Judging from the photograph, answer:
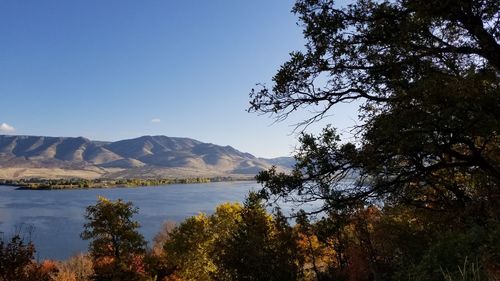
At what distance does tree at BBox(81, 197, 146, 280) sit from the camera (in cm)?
3809

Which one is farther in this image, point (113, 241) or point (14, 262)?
point (113, 241)

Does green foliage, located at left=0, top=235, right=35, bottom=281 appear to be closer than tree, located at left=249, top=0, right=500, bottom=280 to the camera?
No

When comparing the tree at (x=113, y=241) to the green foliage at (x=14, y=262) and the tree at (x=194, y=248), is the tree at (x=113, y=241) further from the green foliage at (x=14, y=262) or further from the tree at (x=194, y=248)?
the tree at (x=194, y=248)

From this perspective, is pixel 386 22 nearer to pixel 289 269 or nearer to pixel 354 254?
pixel 289 269

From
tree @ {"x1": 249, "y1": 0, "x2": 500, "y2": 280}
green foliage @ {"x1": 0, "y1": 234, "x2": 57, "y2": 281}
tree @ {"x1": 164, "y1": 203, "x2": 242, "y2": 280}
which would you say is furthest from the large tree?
tree @ {"x1": 164, "y1": 203, "x2": 242, "y2": 280}

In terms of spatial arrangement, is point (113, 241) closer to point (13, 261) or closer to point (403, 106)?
point (13, 261)

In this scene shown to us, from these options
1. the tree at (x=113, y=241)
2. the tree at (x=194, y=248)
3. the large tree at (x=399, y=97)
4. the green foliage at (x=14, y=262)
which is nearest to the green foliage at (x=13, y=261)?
the green foliage at (x=14, y=262)

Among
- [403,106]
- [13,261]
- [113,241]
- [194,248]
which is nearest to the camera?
[403,106]

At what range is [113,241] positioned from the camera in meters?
38.5

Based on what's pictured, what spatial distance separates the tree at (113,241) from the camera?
38094 mm

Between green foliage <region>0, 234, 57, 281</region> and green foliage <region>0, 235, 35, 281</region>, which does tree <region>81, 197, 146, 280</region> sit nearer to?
green foliage <region>0, 234, 57, 281</region>

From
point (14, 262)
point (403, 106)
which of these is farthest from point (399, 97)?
point (14, 262)

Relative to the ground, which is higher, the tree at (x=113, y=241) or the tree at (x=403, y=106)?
the tree at (x=403, y=106)

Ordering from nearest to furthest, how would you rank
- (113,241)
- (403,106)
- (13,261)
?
1. (403,106)
2. (13,261)
3. (113,241)
